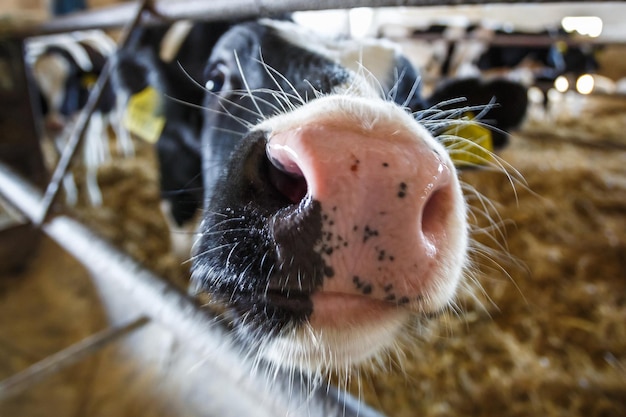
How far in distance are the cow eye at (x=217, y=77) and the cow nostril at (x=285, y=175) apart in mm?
624

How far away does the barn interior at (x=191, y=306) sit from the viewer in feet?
2.63

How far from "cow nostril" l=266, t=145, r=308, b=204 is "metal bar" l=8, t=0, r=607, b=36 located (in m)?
0.24

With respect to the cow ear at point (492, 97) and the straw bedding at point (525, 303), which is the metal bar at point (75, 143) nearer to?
the straw bedding at point (525, 303)

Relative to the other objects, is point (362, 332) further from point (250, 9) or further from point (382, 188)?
point (250, 9)

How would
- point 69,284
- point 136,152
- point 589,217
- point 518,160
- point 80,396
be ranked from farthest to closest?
point 136,152
point 518,160
point 589,217
point 69,284
point 80,396

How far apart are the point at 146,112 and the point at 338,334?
1220 mm

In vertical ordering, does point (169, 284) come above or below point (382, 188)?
below

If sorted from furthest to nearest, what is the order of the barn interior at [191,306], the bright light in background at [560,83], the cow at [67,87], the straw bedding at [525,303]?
the bright light in background at [560,83], the cow at [67,87], the straw bedding at [525,303], the barn interior at [191,306]

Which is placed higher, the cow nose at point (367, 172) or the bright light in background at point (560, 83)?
the cow nose at point (367, 172)

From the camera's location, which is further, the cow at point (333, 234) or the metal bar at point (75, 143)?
the metal bar at point (75, 143)

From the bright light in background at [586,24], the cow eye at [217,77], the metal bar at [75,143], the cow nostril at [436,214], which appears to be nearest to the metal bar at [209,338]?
the metal bar at [75,143]

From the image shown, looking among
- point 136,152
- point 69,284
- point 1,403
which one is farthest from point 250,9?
point 136,152

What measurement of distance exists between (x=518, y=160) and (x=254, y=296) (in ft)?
9.71

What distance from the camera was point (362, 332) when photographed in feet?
1.66
